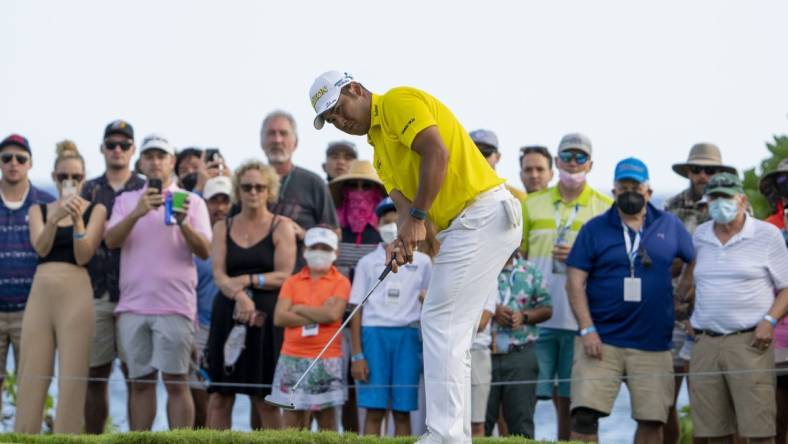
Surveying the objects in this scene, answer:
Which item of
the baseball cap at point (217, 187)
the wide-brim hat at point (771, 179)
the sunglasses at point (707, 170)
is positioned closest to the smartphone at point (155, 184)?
the baseball cap at point (217, 187)

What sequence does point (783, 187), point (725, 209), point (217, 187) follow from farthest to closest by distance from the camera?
point (217, 187)
point (783, 187)
point (725, 209)

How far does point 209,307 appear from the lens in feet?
39.7

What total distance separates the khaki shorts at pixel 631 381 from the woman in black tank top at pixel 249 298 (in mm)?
2428

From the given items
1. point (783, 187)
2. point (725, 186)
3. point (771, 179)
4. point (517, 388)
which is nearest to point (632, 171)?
point (725, 186)

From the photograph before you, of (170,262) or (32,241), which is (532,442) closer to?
(170,262)

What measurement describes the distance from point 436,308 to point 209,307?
16.9 feet

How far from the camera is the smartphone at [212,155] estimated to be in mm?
12820

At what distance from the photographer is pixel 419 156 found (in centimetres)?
729

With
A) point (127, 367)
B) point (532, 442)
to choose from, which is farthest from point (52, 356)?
point (532, 442)

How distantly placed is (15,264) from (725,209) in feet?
19.1

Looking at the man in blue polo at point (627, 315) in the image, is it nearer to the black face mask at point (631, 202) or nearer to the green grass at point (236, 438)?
the black face mask at point (631, 202)

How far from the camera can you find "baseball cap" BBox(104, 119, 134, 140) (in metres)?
11.5

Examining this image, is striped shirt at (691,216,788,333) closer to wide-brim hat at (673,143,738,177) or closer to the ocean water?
wide-brim hat at (673,143,738,177)

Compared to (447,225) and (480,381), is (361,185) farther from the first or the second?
(447,225)
